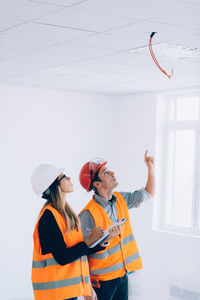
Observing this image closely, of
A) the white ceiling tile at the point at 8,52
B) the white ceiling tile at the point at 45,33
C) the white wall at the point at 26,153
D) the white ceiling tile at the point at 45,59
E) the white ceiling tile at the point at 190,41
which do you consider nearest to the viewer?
the white ceiling tile at the point at 45,33

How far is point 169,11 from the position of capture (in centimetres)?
300

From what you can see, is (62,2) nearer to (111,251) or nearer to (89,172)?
(89,172)

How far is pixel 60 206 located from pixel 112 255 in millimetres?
595

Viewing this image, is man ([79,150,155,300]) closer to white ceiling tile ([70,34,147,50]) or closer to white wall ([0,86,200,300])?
white ceiling tile ([70,34,147,50])

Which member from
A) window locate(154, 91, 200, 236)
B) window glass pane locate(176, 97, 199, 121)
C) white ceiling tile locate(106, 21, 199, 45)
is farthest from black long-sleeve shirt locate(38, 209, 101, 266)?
window glass pane locate(176, 97, 199, 121)

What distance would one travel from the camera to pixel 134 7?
116 inches

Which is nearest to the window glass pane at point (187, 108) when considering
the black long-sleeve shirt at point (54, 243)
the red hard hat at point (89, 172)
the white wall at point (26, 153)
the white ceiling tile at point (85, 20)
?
the white wall at point (26, 153)

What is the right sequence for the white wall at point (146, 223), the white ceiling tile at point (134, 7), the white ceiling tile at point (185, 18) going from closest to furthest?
the white ceiling tile at point (134, 7)
the white ceiling tile at point (185, 18)
the white wall at point (146, 223)

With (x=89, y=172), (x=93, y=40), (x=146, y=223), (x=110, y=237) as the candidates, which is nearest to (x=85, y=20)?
(x=93, y=40)

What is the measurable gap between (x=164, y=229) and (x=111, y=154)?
4.07 feet

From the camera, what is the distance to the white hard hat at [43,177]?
3268 millimetres

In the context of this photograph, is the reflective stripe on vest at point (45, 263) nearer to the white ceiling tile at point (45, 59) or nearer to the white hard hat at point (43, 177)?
the white hard hat at point (43, 177)

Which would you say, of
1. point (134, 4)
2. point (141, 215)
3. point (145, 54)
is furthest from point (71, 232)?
point (141, 215)

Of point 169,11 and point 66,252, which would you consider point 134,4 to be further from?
point 66,252
